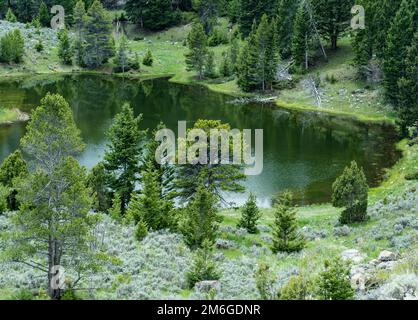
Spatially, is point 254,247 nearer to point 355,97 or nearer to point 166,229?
point 166,229

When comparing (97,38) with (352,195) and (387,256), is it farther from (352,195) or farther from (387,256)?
(387,256)

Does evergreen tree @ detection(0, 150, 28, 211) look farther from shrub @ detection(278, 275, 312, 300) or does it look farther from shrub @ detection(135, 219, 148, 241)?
shrub @ detection(278, 275, 312, 300)

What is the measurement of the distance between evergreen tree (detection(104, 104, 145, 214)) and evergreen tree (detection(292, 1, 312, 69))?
58.2m

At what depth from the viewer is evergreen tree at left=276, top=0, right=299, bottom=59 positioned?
10401 centimetres

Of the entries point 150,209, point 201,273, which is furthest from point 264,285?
point 150,209

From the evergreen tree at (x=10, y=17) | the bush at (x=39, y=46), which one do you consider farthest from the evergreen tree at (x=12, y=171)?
the evergreen tree at (x=10, y=17)

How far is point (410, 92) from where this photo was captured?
70688 mm

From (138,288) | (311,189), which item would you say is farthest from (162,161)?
(138,288)

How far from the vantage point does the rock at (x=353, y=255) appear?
3077cm

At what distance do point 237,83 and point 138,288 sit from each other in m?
78.5

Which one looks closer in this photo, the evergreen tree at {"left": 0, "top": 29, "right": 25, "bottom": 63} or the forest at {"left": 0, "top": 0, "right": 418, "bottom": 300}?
the forest at {"left": 0, "top": 0, "right": 418, "bottom": 300}

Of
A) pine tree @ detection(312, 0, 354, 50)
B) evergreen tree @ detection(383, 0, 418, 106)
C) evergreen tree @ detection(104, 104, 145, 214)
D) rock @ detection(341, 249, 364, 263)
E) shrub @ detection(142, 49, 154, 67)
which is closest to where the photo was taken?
rock @ detection(341, 249, 364, 263)

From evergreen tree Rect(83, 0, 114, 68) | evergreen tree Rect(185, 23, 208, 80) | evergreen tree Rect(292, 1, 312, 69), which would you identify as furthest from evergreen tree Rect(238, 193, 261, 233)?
evergreen tree Rect(83, 0, 114, 68)

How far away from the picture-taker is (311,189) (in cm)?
5347
